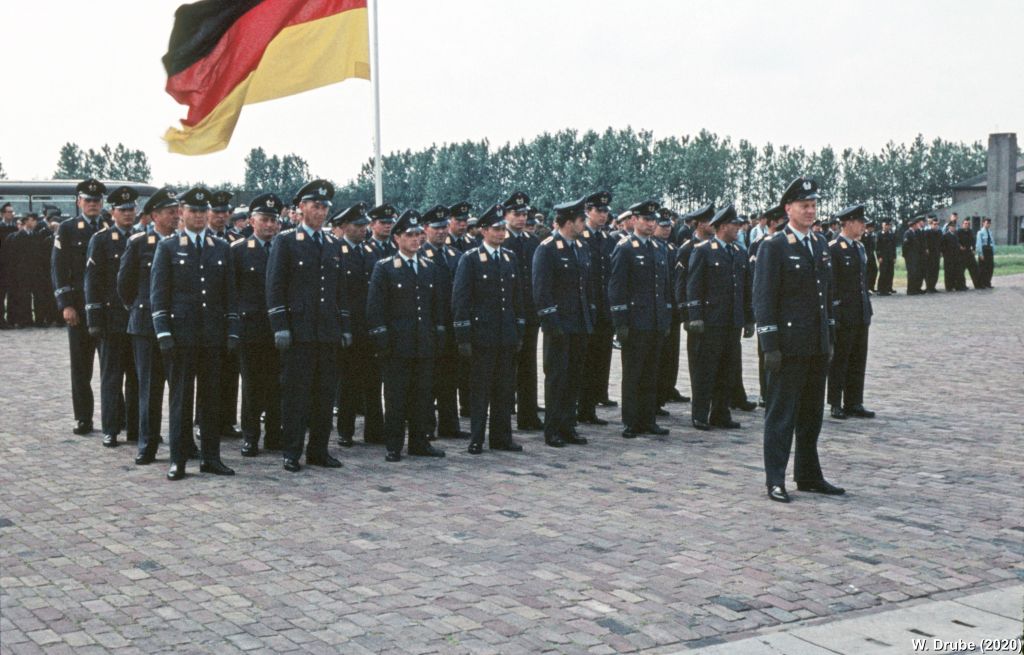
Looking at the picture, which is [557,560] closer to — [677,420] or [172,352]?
[172,352]

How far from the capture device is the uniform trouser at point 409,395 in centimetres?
977

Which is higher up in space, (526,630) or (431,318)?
(431,318)

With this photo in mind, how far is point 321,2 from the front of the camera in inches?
557

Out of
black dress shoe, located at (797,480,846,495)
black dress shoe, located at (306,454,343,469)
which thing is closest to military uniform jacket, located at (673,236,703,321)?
black dress shoe, located at (797,480,846,495)

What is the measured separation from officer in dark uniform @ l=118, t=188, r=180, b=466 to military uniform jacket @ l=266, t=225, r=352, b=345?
1084 millimetres

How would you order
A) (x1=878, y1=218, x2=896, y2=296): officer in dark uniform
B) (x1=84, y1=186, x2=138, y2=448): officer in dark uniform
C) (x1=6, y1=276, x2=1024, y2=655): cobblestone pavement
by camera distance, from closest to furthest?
(x1=6, y1=276, x2=1024, y2=655): cobblestone pavement, (x1=84, y1=186, x2=138, y2=448): officer in dark uniform, (x1=878, y1=218, x2=896, y2=296): officer in dark uniform

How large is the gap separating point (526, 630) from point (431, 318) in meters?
4.96

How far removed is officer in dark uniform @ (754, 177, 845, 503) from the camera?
8.11 metres

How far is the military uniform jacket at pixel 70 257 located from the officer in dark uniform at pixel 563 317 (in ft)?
14.6

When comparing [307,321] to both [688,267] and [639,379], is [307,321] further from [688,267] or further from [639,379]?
[688,267]

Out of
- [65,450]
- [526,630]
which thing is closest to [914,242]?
[65,450]

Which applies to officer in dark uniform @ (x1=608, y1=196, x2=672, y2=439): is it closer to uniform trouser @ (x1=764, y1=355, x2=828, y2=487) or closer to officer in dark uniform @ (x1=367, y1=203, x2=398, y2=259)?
officer in dark uniform @ (x1=367, y1=203, x2=398, y2=259)

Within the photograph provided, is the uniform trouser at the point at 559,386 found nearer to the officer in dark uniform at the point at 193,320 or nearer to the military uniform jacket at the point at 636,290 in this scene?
the military uniform jacket at the point at 636,290

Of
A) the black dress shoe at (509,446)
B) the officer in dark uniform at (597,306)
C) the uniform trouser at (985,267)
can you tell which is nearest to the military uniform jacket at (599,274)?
the officer in dark uniform at (597,306)
